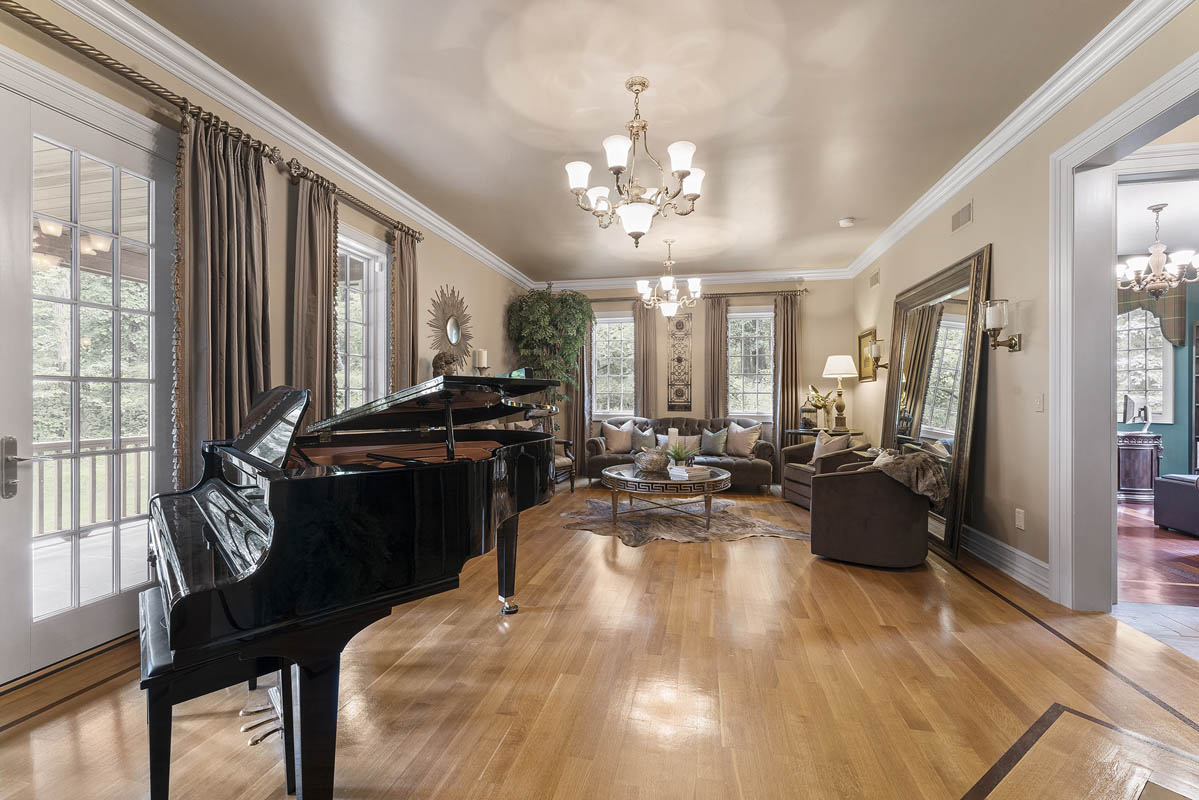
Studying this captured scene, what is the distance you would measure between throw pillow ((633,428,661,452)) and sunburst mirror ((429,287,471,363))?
101 inches

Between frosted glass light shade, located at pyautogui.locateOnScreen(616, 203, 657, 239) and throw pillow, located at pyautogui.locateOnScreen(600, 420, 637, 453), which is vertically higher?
frosted glass light shade, located at pyautogui.locateOnScreen(616, 203, 657, 239)

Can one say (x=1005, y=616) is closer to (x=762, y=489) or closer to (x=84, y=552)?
(x=762, y=489)

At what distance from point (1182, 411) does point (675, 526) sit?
236 inches

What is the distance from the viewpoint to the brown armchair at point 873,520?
12.0ft

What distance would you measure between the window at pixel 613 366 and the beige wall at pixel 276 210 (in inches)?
76.7

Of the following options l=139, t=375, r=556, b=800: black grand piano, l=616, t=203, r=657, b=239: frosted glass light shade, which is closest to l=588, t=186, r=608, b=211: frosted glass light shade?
l=616, t=203, r=657, b=239: frosted glass light shade

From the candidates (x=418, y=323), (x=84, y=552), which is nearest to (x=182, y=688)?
(x=84, y=552)

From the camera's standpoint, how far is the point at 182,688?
4.58 ft

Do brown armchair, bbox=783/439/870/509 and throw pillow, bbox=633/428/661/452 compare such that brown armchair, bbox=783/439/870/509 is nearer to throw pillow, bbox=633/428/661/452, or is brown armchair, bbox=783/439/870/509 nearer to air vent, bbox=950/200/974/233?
throw pillow, bbox=633/428/661/452

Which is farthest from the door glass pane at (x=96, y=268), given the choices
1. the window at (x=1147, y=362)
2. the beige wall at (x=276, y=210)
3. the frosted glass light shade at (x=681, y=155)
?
the window at (x=1147, y=362)

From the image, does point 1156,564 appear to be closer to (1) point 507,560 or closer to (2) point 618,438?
(1) point 507,560

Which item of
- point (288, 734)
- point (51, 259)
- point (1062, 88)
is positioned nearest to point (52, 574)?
point (51, 259)

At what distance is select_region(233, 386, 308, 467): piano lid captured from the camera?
5.62 feet

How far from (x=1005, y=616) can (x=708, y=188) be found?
141 inches
